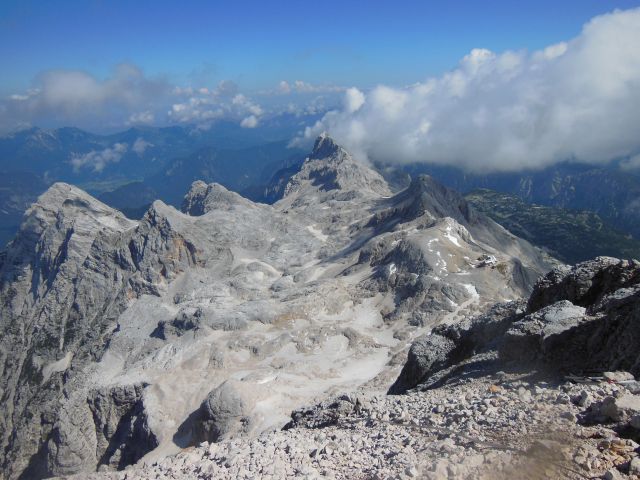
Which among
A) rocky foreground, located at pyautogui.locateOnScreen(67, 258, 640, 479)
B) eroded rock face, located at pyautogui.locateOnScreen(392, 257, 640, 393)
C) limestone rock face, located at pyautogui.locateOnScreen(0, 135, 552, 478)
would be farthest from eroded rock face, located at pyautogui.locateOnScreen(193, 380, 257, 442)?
rocky foreground, located at pyautogui.locateOnScreen(67, 258, 640, 479)

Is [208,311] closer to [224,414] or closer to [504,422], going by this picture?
[224,414]

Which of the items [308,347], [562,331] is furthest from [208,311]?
[562,331]

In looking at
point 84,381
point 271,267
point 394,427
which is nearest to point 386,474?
point 394,427

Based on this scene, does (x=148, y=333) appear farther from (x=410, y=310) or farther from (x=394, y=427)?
(x=394, y=427)

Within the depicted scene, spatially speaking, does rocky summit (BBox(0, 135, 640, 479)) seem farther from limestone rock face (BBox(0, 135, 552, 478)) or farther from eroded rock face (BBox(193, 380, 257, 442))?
limestone rock face (BBox(0, 135, 552, 478))

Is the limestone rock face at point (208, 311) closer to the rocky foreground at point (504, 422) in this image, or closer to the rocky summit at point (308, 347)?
the rocky summit at point (308, 347)

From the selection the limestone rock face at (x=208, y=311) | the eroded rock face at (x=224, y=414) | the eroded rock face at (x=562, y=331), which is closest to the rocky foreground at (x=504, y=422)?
the eroded rock face at (x=562, y=331)
